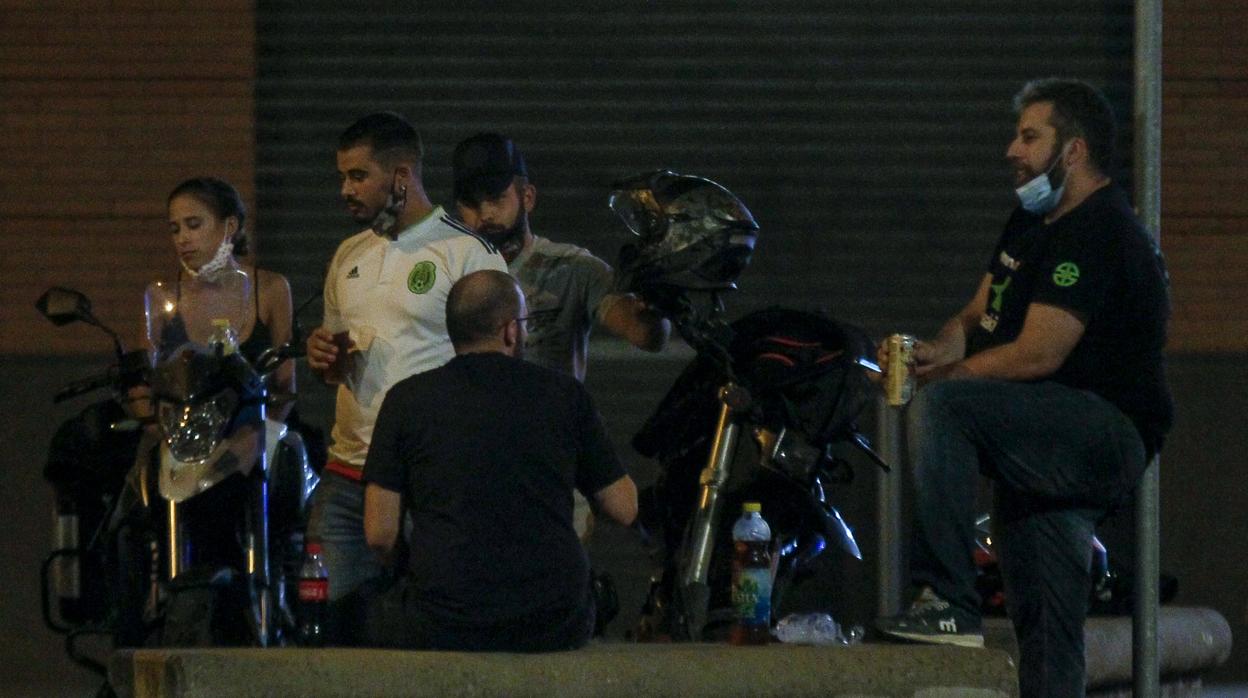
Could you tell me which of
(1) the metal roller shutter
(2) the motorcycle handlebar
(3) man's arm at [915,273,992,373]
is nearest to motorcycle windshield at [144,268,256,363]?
(2) the motorcycle handlebar

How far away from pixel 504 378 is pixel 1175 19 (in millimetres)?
5817

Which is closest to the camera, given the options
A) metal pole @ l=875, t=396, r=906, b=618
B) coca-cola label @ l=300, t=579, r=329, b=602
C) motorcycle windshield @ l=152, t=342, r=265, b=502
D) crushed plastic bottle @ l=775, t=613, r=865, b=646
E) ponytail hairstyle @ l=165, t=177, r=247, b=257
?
crushed plastic bottle @ l=775, t=613, r=865, b=646

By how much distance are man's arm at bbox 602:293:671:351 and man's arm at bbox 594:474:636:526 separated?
113cm

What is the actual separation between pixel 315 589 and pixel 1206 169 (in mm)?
5655

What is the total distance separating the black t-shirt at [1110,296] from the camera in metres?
5.80

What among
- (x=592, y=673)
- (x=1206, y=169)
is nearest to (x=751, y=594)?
(x=592, y=673)

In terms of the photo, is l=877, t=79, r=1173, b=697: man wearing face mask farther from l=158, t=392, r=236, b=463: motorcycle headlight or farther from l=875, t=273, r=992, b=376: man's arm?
l=158, t=392, r=236, b=463: motorcycle headlight

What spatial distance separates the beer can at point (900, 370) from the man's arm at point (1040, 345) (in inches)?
9.0

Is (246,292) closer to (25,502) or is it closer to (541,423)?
(541,423)

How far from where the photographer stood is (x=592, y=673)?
5.36m

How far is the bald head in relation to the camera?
5.66 metres

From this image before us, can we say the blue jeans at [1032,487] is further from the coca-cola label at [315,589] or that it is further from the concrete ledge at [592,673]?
the coca-cola label at [315,589]

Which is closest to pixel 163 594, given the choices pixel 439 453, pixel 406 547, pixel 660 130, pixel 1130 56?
pixel 406 547

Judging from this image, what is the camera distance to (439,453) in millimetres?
5555
